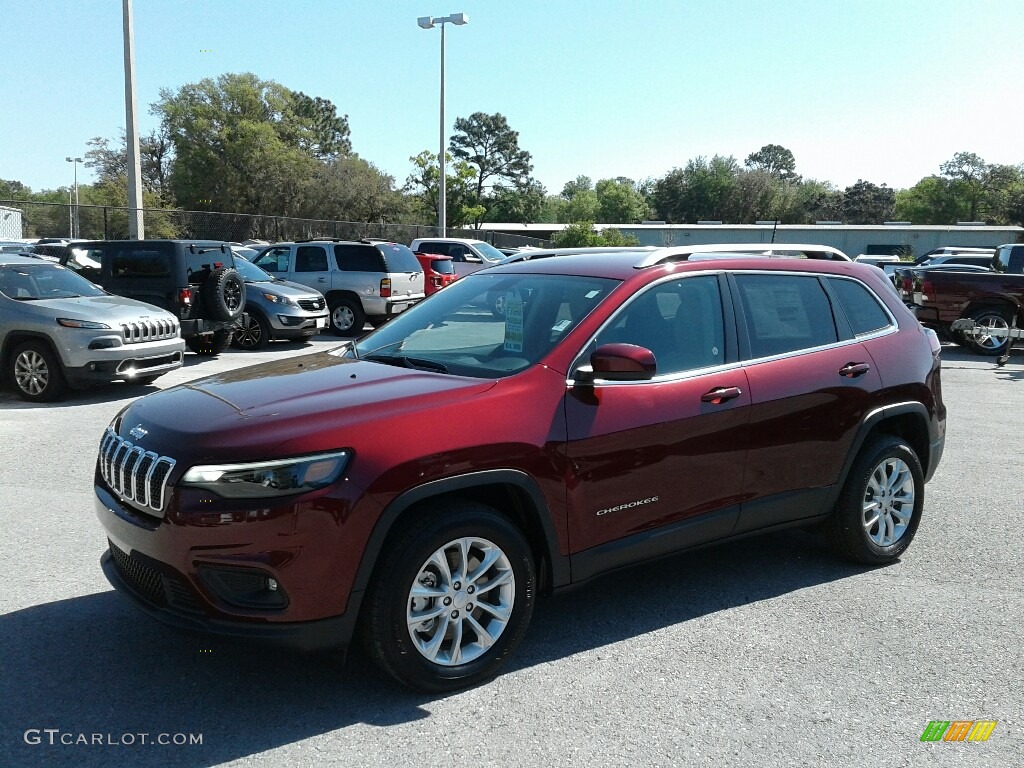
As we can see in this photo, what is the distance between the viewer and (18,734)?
3.08m

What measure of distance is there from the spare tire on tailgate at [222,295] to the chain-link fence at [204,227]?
12.2 metres

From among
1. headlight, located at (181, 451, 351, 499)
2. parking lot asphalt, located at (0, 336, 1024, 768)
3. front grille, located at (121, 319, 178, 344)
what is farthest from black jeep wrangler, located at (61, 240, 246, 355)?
headlight, located at (181, 451, 351, 499)

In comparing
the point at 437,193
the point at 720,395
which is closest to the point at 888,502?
the point at 720,395

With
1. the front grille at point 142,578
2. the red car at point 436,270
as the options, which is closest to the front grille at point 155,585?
the front grille at point 142,578

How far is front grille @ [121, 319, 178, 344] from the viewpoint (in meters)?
9.80

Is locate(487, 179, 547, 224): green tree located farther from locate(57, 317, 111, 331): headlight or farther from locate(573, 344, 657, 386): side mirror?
A: locate(573, 344, 657, 386): side mirror

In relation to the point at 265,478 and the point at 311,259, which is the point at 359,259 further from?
the point at 265,478

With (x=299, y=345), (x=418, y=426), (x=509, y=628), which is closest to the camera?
(x=418, y=426)

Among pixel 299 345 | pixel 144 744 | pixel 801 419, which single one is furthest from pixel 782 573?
pixel 299 345

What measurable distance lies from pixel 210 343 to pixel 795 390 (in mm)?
11103

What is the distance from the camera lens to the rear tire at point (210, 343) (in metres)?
13.4

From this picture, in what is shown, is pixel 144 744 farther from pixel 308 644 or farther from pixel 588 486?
pixel 588 486

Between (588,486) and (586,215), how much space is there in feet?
337
